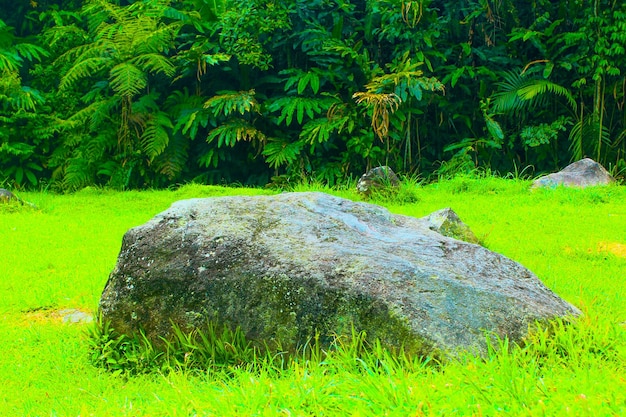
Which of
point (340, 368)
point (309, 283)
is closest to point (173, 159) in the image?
point (309, 283)

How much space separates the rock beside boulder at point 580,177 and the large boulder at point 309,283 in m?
5.37

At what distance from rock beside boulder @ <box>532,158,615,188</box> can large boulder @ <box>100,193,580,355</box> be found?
Result: 17.6ft

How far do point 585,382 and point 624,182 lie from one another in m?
8.57

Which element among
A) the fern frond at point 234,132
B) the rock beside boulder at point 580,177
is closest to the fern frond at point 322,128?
the fern frond at point 234,132

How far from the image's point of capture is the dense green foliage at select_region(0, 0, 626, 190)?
10031 mm

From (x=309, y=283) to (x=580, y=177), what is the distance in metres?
6.57

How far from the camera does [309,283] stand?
3.05m

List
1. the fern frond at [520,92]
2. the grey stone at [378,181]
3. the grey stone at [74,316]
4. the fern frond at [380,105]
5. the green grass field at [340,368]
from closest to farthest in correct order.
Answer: the green grass field at [340,368] < the grey stone at [74,316] < the grey stone at [378,181] < the fern frond at [380,105] < the fern frond at [520,92]

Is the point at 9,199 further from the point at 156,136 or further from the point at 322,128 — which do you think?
the point at 322,128

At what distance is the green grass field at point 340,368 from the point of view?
7.28ft

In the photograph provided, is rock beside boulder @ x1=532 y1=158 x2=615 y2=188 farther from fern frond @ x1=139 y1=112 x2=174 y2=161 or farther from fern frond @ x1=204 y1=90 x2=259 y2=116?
fern frond @ x1=139 y1=112 x2=174 y2=161

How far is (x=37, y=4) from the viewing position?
12.5 m

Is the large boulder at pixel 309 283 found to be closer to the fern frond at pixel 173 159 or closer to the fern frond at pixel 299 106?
the fern frond at pixel 299 106

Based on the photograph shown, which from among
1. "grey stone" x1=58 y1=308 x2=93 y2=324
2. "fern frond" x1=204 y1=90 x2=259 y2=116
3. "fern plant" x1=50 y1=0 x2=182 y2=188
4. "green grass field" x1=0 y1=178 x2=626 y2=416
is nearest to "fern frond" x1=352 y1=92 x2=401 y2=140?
"fern frond" x1=204 y1=90 x2=259 y2=116
